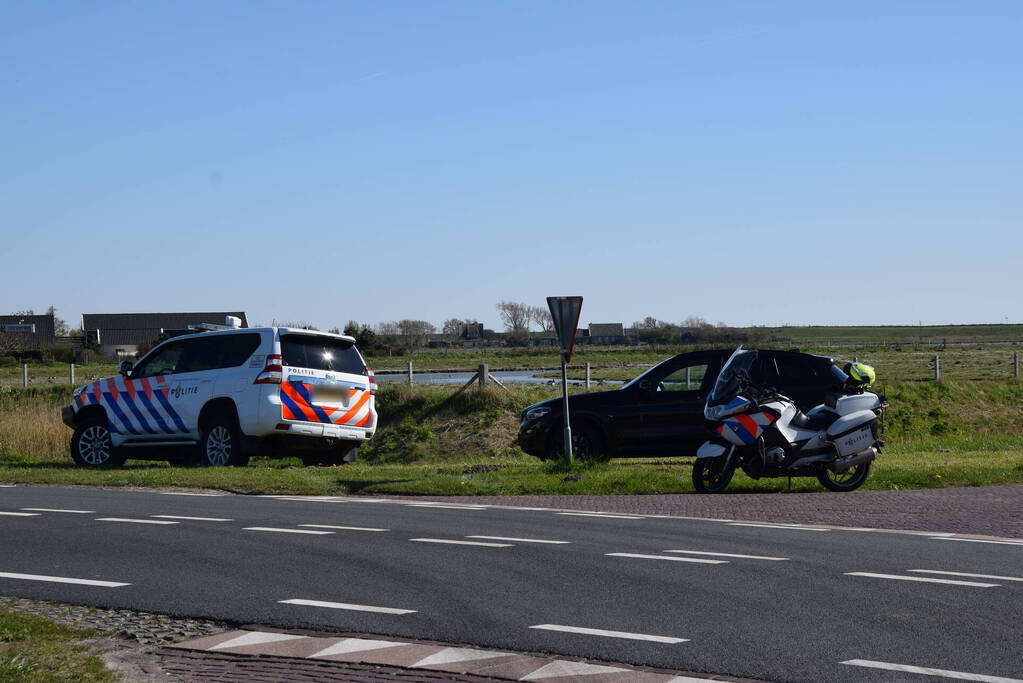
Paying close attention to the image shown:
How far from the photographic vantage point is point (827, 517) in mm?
12344

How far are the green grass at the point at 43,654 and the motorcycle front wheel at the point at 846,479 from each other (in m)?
10.2

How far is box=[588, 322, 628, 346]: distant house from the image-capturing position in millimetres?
169000

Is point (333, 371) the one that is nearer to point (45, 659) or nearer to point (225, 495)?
point (225, 495)

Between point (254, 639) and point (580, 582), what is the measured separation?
8.23ft

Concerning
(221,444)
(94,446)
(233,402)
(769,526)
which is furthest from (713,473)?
(94,446)

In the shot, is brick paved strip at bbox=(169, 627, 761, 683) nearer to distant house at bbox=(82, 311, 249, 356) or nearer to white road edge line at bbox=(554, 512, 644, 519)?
white road edge line at bbox=(554, 512, 644, 519)

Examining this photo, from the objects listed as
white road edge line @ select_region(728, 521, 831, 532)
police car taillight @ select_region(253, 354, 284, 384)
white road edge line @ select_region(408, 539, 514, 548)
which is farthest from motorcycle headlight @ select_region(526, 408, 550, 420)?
white road edge line @ select_region(408, 539, 514, 548)

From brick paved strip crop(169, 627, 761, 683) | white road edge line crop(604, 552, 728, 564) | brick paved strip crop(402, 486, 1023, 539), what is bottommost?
brick paved strip crop(402, 486, 1023, 539)

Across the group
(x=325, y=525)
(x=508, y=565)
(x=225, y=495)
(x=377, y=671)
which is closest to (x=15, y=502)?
(x=225, y=495)

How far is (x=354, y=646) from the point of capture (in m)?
6.58

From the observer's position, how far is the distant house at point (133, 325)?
360ft

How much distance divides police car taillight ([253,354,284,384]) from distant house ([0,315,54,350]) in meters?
85.7

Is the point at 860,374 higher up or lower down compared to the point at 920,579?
higher up

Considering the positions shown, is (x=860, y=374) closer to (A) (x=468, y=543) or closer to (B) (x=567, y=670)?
(A) (x=468, y=543)
